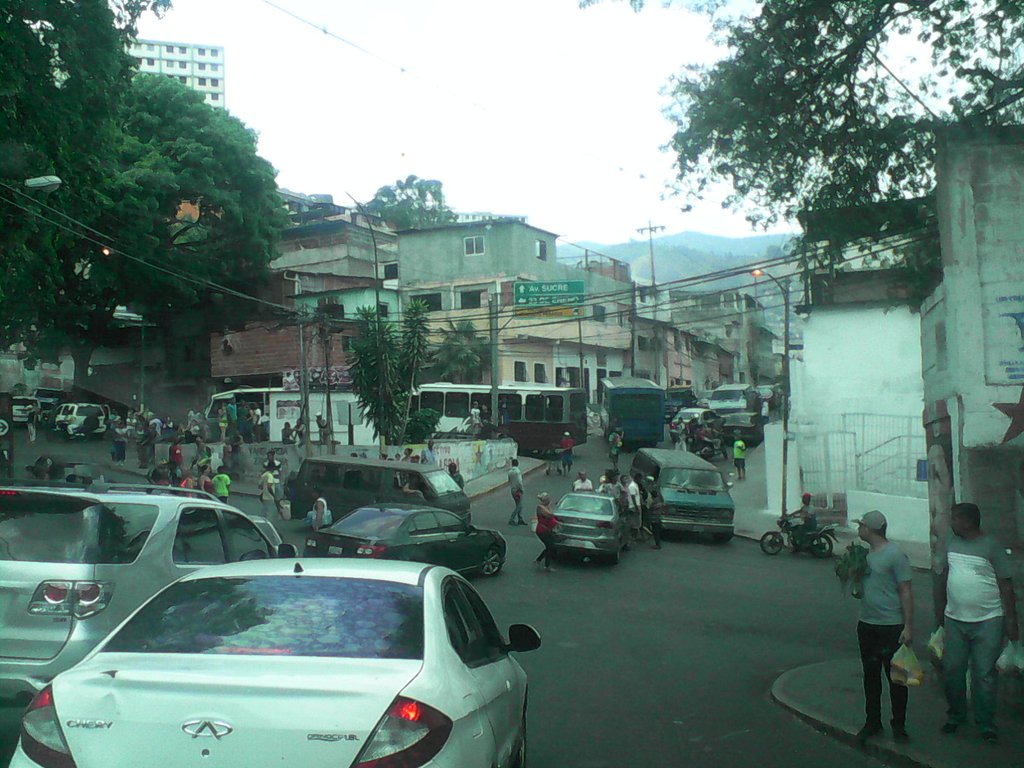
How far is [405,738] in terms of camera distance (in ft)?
11.1

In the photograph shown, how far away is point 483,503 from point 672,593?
1535 centimetres

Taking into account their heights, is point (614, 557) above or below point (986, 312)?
below

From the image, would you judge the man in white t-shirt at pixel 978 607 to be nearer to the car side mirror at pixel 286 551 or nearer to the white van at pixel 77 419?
the car side mirror at pixel 286 551

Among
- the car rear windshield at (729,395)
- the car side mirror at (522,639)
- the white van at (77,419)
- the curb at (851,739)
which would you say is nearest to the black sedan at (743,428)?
the car rear windshield at (729,395)

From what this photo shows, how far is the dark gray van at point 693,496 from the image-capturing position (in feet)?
80.6

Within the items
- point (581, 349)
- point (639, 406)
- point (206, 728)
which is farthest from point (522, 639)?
point (581, 349)

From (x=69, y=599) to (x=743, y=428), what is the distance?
129ft

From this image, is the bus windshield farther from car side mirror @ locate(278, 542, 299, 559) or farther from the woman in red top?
car side mirror @ locate(278, 542, 299, 559)

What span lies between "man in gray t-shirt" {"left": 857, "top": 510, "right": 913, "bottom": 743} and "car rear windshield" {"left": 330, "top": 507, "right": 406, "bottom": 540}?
900 centimetres

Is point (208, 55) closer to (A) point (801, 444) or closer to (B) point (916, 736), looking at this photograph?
(A) point (801, 444)

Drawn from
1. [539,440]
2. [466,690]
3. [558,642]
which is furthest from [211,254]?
[466,690]

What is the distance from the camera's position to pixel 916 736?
7625 millimetres

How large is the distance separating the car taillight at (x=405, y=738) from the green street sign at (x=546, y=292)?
37291mm

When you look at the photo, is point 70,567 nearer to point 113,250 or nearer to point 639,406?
point 113,250
